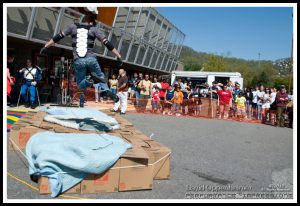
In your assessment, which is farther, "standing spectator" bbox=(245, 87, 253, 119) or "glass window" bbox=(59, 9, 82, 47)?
"standing spectator" bbox=(245, 87, 253, 119)

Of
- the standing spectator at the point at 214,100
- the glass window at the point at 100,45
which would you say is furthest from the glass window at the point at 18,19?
the standing spectator at the point at 214,100

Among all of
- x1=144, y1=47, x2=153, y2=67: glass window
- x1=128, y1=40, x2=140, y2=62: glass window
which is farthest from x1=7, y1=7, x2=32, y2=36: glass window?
x1=144, y1=47, x2=153, y2=67: glass window

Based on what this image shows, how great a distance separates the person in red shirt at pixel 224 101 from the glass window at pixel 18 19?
838 cm

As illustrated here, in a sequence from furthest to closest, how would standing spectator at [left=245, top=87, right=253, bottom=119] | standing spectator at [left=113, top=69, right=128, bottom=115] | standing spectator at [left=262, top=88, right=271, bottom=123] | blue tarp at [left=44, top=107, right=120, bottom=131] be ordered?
standing spectator at [left=245, top=87, right=253, bottom=119] → standing spectator at [left=262, top=88, right=271, bottom=123] → standing spectator at [left=113, top=69, right=128, bottom=115] → blue tarp at [left=44, top=107, right=120, bottom=131]

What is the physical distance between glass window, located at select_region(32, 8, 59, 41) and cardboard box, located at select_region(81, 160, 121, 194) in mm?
9579

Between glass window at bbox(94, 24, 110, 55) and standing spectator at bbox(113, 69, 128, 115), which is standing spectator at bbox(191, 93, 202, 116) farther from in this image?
glass window at bbox(94, 24, 110, 55)

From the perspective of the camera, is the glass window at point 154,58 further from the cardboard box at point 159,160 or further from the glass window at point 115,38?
the cardboard box at point 159,160

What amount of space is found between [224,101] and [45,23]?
318 inches

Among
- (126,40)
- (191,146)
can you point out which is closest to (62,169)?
(191,146)

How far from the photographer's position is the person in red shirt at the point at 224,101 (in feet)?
46.0

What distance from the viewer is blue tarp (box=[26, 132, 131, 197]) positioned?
336 cm

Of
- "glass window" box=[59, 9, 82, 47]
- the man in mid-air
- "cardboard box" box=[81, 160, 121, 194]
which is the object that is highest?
"glass window" box=[59, 9, 82, 47]

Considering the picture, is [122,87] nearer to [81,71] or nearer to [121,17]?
[81,71]

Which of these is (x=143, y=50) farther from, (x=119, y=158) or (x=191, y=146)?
(x=119, y=158)
